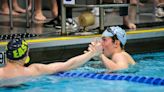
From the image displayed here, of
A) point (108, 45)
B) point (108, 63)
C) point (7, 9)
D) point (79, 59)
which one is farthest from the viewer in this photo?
point (7, 9)

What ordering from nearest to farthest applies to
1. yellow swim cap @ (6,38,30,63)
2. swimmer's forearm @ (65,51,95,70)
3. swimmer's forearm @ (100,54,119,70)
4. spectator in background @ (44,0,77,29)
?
yellow swim cap @ (6,38,30,63) → swimmer's forearm @ (65,51,95,70) → swimmer's forearm @ (100,54,119,70) → spectator in background @ (44,0,77,29)

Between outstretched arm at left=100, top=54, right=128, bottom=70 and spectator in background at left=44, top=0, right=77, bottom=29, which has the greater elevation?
spectator in background at left=44, top=0, right=77, bottom=29

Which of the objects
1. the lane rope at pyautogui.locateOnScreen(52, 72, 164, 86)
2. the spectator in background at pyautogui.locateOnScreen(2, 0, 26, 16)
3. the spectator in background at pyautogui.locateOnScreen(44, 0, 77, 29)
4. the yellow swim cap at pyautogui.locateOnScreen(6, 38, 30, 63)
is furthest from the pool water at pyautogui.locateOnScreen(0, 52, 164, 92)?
the spectator in background at pyautogui.locateOnScreen(2, 0, 26, 16)

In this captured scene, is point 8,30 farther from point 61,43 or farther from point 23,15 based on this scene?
point 23,15

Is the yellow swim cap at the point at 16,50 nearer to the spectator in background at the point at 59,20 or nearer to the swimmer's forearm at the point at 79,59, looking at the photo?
the swimmer's forearm at the point at 79,59

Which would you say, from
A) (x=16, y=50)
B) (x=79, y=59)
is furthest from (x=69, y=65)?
(x=16, y=50)

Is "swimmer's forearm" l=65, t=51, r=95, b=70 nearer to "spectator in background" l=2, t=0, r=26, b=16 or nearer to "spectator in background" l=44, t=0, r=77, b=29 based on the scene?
"spectator in background" l=44, t=0, r=77, b=29

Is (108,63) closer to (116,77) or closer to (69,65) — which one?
(116,77)

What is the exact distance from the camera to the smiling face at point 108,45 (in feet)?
16.9

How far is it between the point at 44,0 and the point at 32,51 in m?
4.54

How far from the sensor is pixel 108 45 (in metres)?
5.17

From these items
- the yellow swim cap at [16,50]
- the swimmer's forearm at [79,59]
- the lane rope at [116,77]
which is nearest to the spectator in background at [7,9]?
the lane rope at [116,77]

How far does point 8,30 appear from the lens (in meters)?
7.03

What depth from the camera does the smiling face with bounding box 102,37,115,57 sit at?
516cm
